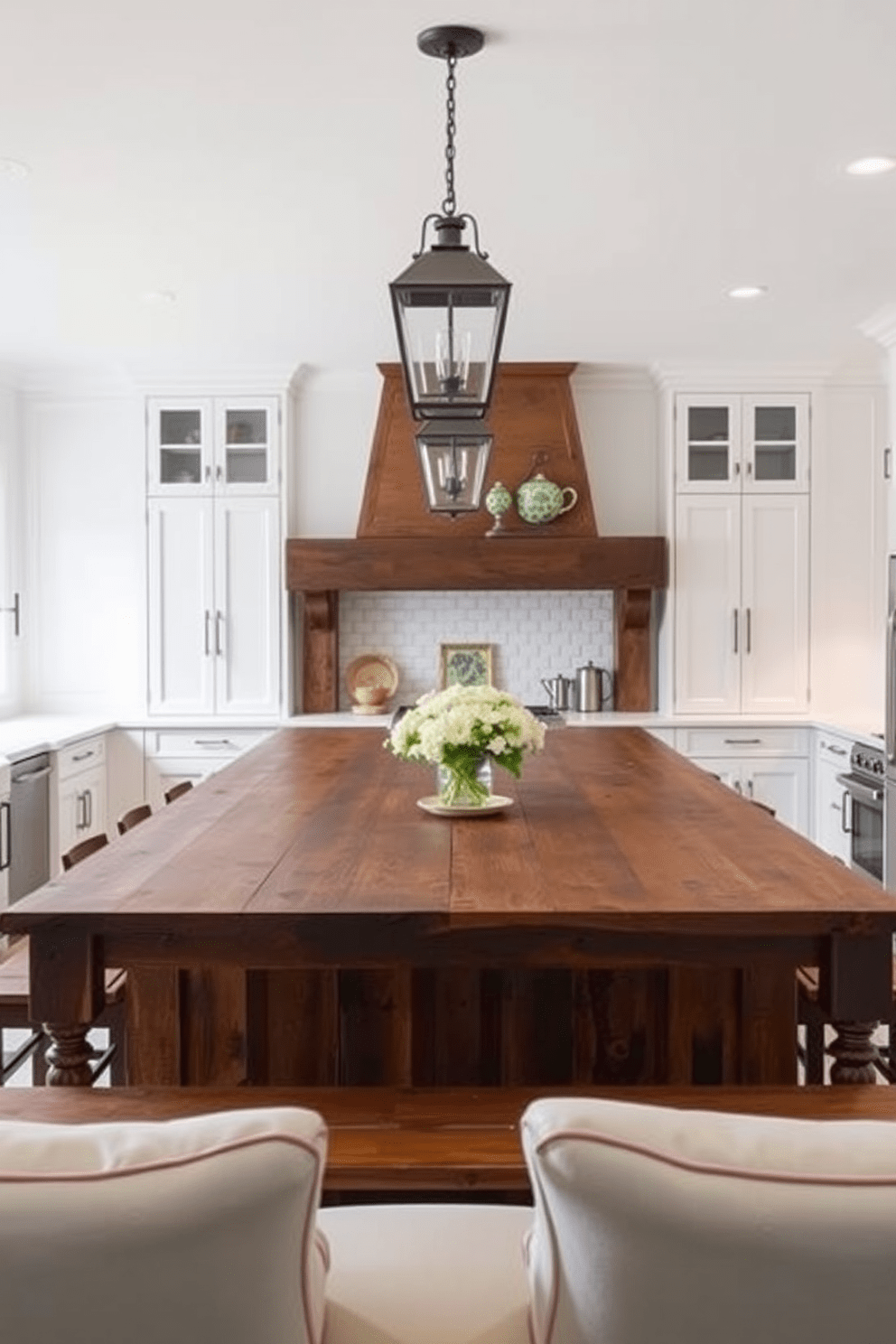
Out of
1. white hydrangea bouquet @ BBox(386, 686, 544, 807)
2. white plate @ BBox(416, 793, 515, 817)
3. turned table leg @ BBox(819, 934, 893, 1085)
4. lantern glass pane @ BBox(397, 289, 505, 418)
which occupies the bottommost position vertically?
turned table leg @ BBox(819, 934, 893, 1085)

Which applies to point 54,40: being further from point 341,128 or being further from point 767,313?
point 767,313

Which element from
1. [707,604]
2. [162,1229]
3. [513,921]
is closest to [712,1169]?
[162,1229]

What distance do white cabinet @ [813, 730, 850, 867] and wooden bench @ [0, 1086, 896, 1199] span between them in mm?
3878

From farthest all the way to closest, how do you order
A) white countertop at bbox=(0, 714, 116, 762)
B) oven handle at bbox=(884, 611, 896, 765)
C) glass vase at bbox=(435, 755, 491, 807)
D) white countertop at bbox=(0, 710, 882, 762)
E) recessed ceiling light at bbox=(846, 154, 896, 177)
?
white countertop at bbox=(0, 710, 882, 762)
white countertop at bbox=(0, 714, 116, 762)
oven handle at bbox=(884, 611, 896, 765)
recessed ceiling light at bbox=(846, 154, 896, 177)
glass vase at bbox=(435, 755, 491, 807)

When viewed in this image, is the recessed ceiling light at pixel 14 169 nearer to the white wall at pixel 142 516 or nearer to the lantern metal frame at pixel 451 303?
the lantern metal frame at pixel 451 303

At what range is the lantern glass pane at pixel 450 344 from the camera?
255 centimetres

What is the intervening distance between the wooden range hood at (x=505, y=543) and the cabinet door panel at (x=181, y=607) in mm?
496

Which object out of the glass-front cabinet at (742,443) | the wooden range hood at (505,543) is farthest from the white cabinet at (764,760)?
the glass-front cabinet at (742,443)

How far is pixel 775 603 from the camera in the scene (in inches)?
256

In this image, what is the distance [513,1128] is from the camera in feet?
6.56

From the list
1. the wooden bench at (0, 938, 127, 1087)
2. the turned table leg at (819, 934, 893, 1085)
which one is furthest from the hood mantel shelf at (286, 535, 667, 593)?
the turned table leg at (819, 934, 893, 1085)

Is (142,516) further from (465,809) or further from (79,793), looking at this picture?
(465,809)

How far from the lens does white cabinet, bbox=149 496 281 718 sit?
6559 millimetres

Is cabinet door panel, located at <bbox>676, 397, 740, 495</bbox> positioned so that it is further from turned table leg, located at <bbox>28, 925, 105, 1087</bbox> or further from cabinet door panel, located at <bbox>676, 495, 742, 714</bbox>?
turned table leg, located at <bbox>28, 925, 105, 1087</bbox>
